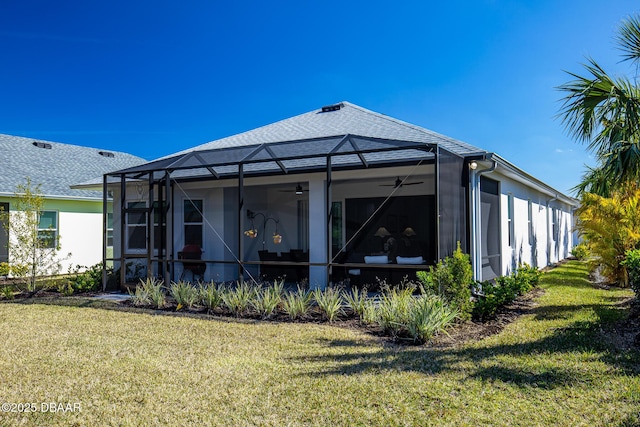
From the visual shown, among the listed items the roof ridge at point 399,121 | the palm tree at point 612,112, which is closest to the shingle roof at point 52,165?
the roof ridge at point 399,121

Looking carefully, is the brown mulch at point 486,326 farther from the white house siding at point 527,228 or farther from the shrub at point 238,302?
the shrub at point 238,302

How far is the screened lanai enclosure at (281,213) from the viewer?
10.1 metres

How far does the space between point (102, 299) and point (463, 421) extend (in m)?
8.85

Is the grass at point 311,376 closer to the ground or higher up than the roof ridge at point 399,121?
closer to the ground

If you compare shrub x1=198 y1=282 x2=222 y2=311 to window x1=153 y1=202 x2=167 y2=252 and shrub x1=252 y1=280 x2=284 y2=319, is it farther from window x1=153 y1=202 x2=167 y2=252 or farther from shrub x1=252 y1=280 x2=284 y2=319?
window x1=153 y1=202 x2=167 y2=252

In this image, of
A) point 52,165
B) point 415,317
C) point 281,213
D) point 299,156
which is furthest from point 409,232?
point 52,165

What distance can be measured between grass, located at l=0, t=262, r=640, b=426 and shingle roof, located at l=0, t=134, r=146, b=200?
1013cm

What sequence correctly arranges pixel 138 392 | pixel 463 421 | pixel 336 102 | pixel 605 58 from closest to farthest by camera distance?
pixel 463 421, pixel 138 392, pixel 605 58, pixel 336 102

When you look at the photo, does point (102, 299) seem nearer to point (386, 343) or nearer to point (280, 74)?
point (386, 343)

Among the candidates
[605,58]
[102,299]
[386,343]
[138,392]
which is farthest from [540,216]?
[138,392]

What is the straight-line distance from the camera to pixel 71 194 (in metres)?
16.6

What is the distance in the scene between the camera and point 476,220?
32.9 ft

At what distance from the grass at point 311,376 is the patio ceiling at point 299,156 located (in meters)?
3.54

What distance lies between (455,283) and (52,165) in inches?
675
